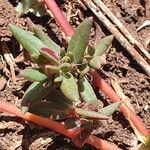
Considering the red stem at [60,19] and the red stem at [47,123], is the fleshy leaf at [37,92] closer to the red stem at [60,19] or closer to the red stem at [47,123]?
the red stem at [47,123]

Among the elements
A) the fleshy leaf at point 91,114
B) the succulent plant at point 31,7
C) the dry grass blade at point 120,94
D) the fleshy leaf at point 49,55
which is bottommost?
the dry grass blade at point 120,94

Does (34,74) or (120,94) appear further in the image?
(120,94)

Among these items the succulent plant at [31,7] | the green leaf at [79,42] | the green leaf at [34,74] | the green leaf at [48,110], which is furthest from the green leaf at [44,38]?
the succulent plant at [31,7]

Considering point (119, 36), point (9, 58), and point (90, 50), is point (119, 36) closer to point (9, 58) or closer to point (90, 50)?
point (90, 50)

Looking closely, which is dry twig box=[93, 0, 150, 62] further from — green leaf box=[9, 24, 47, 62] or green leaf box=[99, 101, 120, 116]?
green leaf box=[9, 24, 47, 62]

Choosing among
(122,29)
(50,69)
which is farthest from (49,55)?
(122,29)

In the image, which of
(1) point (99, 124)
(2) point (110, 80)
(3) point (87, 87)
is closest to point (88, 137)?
(1) point (99, 124)

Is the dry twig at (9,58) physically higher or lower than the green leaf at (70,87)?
higher
